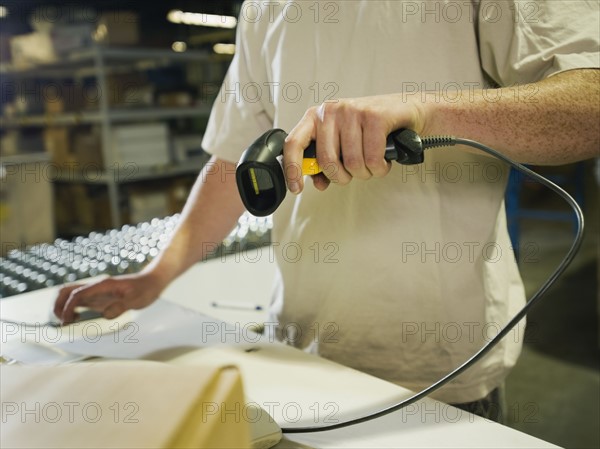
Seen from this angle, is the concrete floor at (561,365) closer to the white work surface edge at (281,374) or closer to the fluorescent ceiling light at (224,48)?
the white work surface edge at (281,374)

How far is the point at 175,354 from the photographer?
901mm

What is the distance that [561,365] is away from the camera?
108 inches

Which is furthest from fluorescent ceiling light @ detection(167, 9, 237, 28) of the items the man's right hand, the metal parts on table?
the man's right hand

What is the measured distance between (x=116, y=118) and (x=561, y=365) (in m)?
2.99

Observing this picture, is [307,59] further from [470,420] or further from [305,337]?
[470,420]

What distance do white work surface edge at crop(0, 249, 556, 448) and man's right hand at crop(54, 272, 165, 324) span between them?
37 mm

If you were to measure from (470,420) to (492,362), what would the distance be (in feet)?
0.89

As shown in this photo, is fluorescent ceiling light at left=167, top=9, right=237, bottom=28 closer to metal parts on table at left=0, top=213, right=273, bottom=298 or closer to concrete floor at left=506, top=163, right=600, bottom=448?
concrete floor at left=506, top=163, right=600, bottom=448

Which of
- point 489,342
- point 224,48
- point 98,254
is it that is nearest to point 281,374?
point 489,342

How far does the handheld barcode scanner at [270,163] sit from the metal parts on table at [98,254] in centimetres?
73

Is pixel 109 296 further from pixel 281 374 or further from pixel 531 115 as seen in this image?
pixel 531 115

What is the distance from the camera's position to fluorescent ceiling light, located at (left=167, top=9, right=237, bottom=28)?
5188mm

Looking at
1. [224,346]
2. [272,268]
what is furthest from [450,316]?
[272,268]

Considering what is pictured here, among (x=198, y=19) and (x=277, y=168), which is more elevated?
(x=198, y=19)
